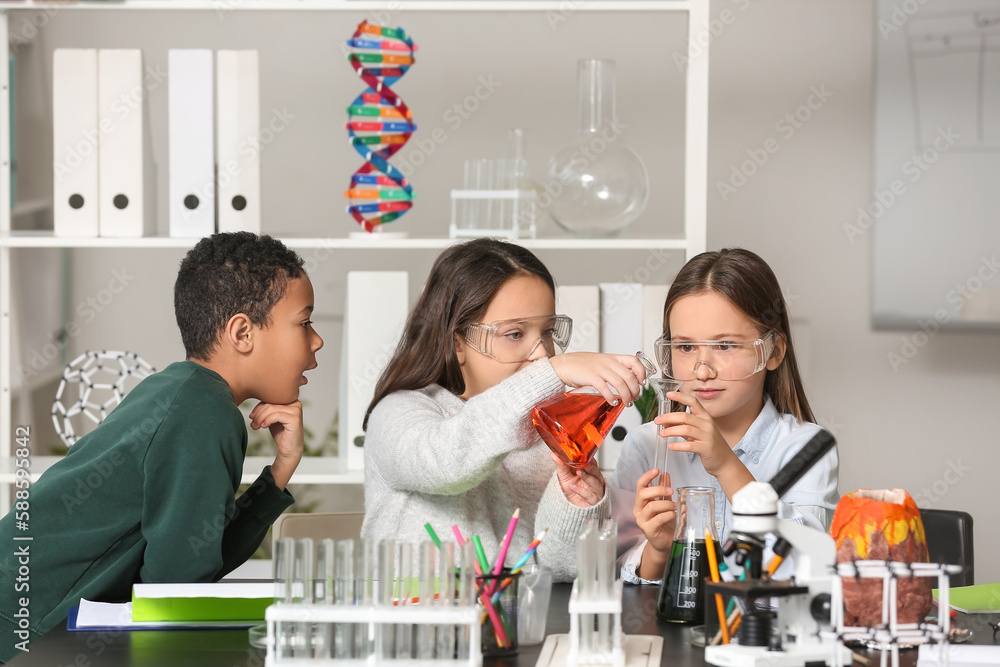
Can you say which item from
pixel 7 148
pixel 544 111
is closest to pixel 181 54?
pixel 7 148

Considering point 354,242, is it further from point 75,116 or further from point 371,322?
point 75,116

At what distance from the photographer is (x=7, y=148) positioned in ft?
7.32

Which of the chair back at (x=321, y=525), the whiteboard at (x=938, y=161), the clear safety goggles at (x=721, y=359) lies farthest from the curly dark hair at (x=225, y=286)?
the whiteboard at (x=938, y=161)

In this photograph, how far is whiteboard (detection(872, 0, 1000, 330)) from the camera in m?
2.81

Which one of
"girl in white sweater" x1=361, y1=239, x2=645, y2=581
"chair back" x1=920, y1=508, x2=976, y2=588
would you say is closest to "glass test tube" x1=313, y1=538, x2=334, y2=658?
"girl in white sweater" x1=361, y1=239, x2=645, y2=581

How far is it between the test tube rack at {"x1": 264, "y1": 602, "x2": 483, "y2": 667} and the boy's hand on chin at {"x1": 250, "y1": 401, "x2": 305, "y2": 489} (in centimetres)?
68

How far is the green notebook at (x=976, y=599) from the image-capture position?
1185 millimetres

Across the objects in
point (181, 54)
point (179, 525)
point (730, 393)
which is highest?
point (181, 54)

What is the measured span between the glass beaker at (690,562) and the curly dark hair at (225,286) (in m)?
0.71

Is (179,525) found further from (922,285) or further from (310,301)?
(922,285)

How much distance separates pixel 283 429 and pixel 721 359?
2.27 ft

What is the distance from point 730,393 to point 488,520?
0.42 metres

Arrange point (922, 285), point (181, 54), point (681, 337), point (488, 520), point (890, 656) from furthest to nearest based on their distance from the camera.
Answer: point (922, 285) < point (181, 54) < point (681, 337) < point (488, 520) < point (890, 656)

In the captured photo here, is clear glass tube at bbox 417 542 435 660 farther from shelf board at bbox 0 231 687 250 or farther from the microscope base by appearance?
shelf board at bbox 0 231 687 250
